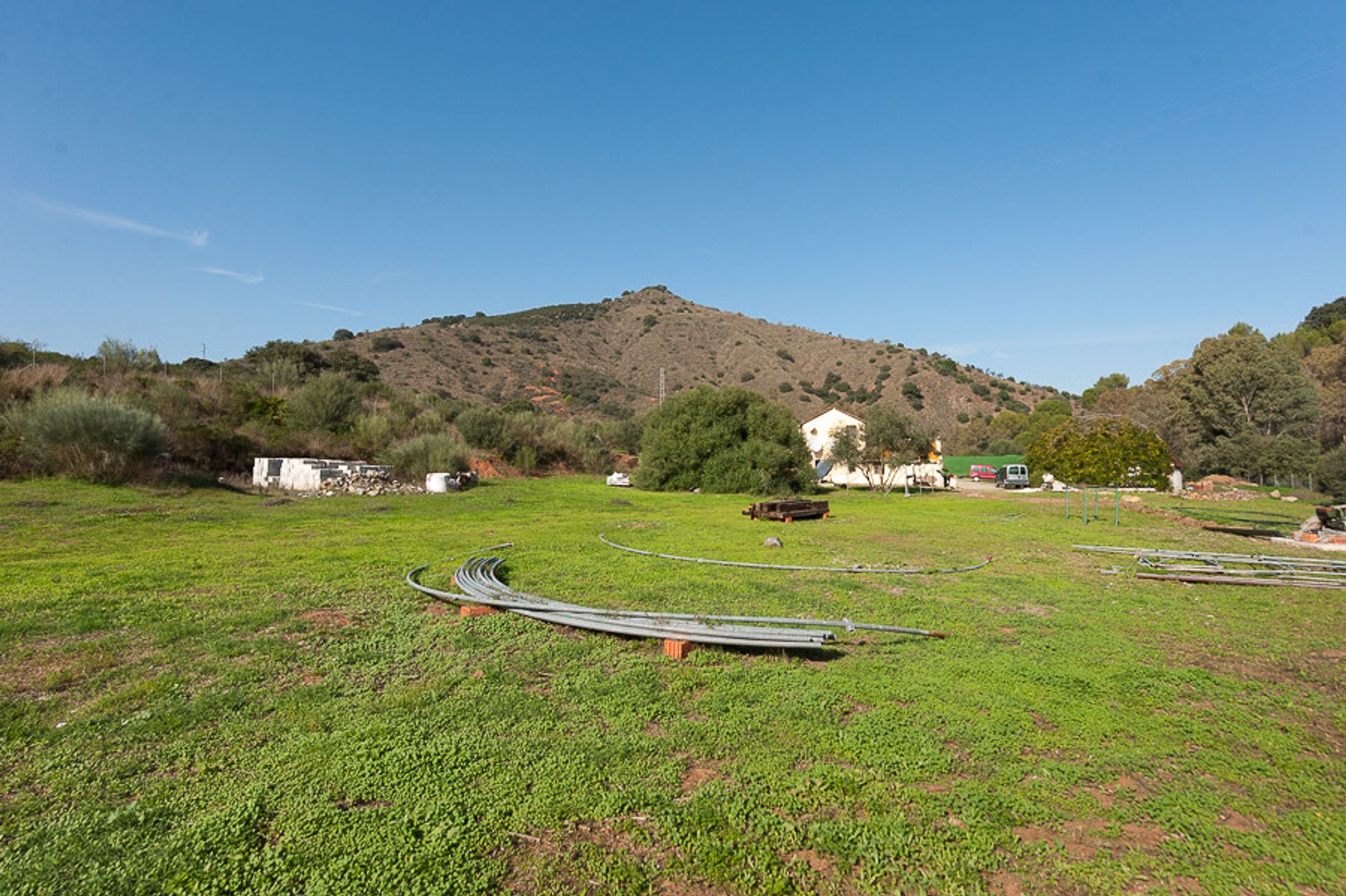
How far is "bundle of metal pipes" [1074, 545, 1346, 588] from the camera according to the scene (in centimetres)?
877

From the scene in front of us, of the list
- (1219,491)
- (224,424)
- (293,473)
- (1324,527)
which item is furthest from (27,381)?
(1219,491)

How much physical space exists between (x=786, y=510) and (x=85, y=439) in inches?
755

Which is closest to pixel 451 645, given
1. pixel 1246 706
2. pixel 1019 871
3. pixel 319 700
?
pixel 319 700

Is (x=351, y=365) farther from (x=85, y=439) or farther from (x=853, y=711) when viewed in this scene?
(x=853, y=711)

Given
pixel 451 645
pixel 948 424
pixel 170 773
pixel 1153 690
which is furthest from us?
pixel 948 424

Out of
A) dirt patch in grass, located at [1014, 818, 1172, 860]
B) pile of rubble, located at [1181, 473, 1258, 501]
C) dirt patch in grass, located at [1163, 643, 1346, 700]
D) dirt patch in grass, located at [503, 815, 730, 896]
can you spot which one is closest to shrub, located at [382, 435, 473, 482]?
dirt patch in grass, located at [503, 815, 730, 896]

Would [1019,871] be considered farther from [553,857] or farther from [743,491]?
[743,491]

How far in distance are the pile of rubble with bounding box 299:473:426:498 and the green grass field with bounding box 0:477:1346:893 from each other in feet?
46.5

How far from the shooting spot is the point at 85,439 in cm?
1700

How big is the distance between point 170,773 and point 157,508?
1440 centimetres

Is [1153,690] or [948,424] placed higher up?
[948,424]

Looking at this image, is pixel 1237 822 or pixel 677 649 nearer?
pixel 1237 822

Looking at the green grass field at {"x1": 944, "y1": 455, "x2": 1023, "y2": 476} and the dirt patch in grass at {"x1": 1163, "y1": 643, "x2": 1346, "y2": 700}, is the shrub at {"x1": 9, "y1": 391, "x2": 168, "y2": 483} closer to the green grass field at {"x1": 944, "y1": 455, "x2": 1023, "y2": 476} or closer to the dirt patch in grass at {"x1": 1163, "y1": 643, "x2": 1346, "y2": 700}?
the dirt patch in grass at {"x1": 1163, "y1": 643, "x2": 1346, "y2": 700}

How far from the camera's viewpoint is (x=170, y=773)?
339 centimetres
